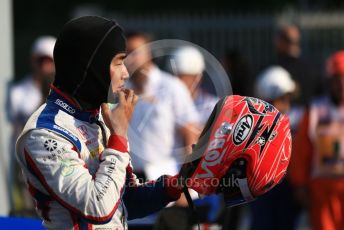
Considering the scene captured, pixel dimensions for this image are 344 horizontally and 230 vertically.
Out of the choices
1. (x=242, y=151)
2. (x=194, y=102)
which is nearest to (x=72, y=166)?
(x=242, y=151)

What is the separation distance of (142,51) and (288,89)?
159 inches

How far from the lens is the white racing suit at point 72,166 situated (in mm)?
3758

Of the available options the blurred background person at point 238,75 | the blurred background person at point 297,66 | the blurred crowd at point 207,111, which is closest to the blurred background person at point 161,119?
the blurred crowd at point 207,111

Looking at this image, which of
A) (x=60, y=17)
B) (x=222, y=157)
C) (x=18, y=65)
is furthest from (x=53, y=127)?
(x=60, y=17)

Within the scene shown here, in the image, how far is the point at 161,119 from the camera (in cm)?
713

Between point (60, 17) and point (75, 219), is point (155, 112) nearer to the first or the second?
point (75, 219)

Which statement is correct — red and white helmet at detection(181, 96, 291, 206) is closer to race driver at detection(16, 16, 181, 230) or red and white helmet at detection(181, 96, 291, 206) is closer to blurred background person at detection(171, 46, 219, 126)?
race driver at detection(16, 16, 181, 230)

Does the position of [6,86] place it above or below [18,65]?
above

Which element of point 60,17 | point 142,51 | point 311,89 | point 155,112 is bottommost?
point 60,17

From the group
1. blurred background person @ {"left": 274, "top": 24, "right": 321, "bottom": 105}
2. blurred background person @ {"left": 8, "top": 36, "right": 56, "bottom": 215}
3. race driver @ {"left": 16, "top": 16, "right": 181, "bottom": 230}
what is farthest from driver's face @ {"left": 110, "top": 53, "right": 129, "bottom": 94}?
blurred background person @ {"left": 274, "top": 24, "right": 321, "bottom": 105}

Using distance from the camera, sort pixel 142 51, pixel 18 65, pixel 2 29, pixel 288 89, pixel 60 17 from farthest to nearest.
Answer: pixel 60 17
pixel 18 65
pixel 288 89
pixel 2 29
pixel 142 51

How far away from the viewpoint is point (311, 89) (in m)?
9.74

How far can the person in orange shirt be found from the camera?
820 centimetres

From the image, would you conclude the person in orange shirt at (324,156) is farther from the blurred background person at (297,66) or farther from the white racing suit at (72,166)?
the white racing suit at (72,166)
